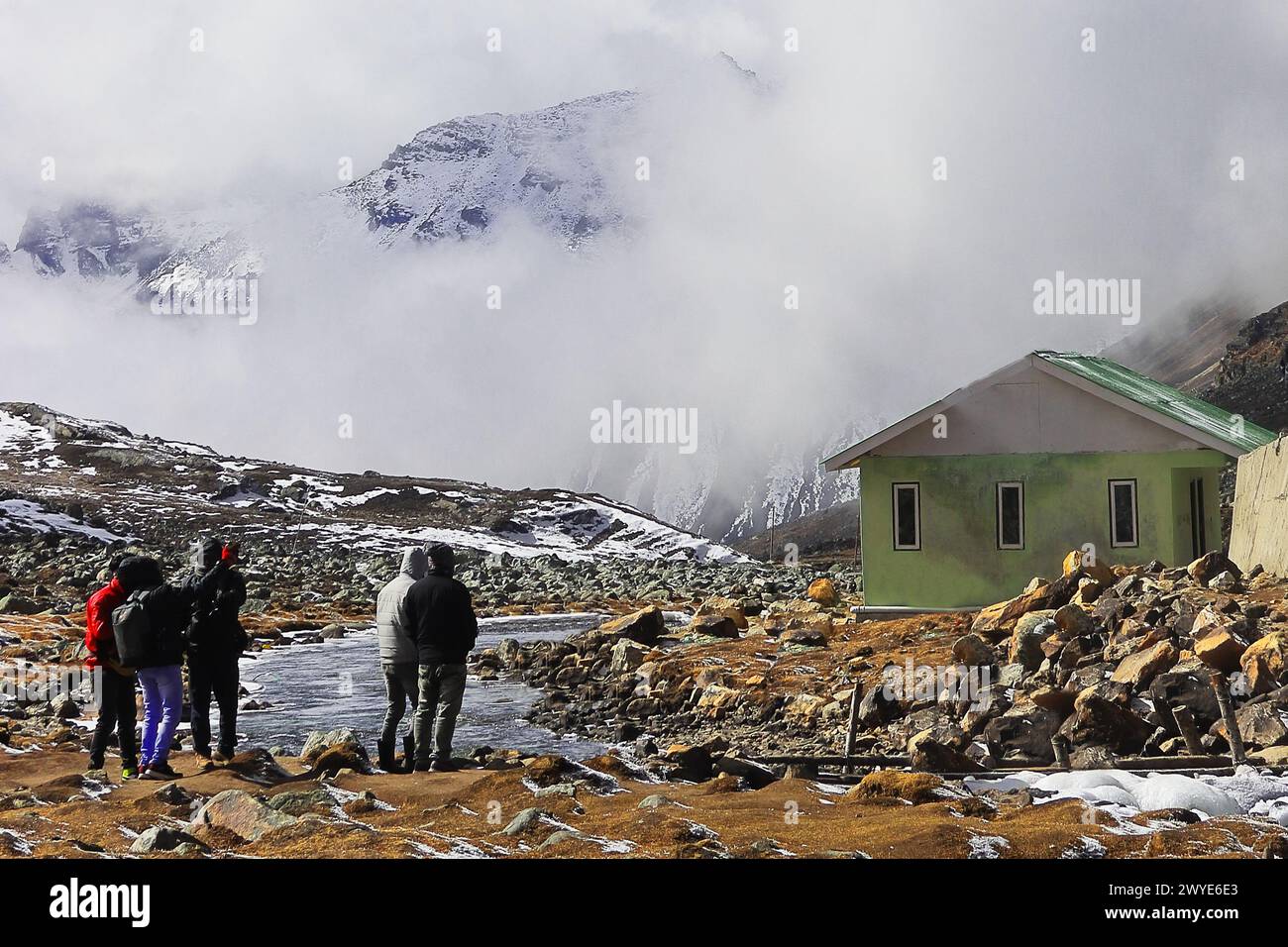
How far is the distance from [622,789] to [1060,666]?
535cm

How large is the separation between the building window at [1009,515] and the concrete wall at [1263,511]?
3.38 m

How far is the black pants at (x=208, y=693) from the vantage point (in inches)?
421

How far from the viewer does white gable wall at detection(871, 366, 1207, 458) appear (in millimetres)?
22156

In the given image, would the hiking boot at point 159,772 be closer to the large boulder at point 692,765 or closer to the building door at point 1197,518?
the large boulder at point 692,765

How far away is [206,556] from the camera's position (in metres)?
10.7

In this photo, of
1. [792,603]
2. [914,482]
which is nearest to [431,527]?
[792,603]

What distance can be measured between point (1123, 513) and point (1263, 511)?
3785mm

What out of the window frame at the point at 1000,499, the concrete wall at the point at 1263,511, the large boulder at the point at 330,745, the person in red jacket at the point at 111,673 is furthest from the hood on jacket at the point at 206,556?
the window frame at the point at 1000,499

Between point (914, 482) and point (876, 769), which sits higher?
point (914, 482)

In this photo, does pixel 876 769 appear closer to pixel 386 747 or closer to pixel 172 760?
pixel 386 747

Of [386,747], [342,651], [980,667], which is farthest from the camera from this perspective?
[342,651]
